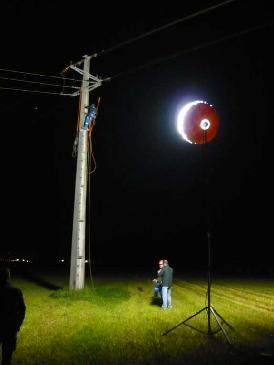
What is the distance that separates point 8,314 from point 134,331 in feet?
16.9

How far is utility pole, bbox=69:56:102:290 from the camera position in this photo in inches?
693

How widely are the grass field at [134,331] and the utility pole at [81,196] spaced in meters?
0.95

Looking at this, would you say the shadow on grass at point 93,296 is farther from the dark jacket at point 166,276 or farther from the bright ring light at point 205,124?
the bright ring light at point 205,124

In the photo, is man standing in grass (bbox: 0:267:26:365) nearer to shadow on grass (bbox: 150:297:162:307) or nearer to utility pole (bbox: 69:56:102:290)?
shadow on grass (bbox: 150:297:162:307)

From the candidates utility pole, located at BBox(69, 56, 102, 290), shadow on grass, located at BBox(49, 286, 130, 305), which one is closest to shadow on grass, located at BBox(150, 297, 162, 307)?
shadow on grass, located at BBox(49, 286, 130, 305)

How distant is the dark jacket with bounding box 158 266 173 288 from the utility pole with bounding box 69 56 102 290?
13.6 feet

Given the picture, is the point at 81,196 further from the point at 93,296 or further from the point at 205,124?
the point at 205,124

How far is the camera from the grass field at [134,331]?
9062mm

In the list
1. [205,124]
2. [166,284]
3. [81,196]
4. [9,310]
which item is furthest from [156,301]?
[9,310]

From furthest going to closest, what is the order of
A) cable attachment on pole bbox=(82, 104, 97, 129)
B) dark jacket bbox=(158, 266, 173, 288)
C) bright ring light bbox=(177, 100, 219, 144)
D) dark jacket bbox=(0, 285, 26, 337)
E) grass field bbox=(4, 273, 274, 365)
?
cable attachment on pole bbox=(82, 104, 97, 129) → dark jacket bbox=(158, 266, 173, 288) → bright ring light bbox=(177, 100, 219, 144) → grass field bbox=(4, 273, 274, 365) → dark jacket bbox=(0, 285, 26, 337)

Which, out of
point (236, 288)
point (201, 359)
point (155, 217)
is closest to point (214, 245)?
point (155, 217)

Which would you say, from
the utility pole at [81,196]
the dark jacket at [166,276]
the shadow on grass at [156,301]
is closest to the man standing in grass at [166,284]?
the dark jacket at [166,276]

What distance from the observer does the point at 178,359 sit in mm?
8922

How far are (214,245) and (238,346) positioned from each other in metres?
49.0
